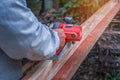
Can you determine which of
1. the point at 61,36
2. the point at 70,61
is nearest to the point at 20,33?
the point at 61,36

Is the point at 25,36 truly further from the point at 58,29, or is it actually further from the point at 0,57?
the point at 58,29

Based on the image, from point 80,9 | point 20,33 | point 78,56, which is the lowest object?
point 80,9

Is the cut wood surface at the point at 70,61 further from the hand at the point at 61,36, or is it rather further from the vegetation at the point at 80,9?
the vegetation at the point at 80,9

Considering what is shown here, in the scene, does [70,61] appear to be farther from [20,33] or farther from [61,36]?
[20,33]

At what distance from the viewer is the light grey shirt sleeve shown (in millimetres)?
1484

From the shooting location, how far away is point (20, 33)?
5.00ft

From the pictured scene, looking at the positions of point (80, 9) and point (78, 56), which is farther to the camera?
point (80, 9)

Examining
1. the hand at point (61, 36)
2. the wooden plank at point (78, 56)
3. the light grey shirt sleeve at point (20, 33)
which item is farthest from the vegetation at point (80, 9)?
the light grey shirt sleeve at point (20, 33)

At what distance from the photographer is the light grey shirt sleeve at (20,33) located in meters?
1.48

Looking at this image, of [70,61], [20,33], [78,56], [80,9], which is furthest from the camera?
[80,9]

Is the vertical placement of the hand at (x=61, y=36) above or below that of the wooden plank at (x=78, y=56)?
above

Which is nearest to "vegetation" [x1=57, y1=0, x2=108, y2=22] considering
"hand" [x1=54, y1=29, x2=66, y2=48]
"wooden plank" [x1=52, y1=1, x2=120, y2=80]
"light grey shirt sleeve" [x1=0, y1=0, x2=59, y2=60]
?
"wooden plank" [x1=52, y1=1, x2=120, y2=80]

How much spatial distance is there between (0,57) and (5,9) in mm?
376

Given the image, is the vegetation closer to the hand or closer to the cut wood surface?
the cut wood surface
